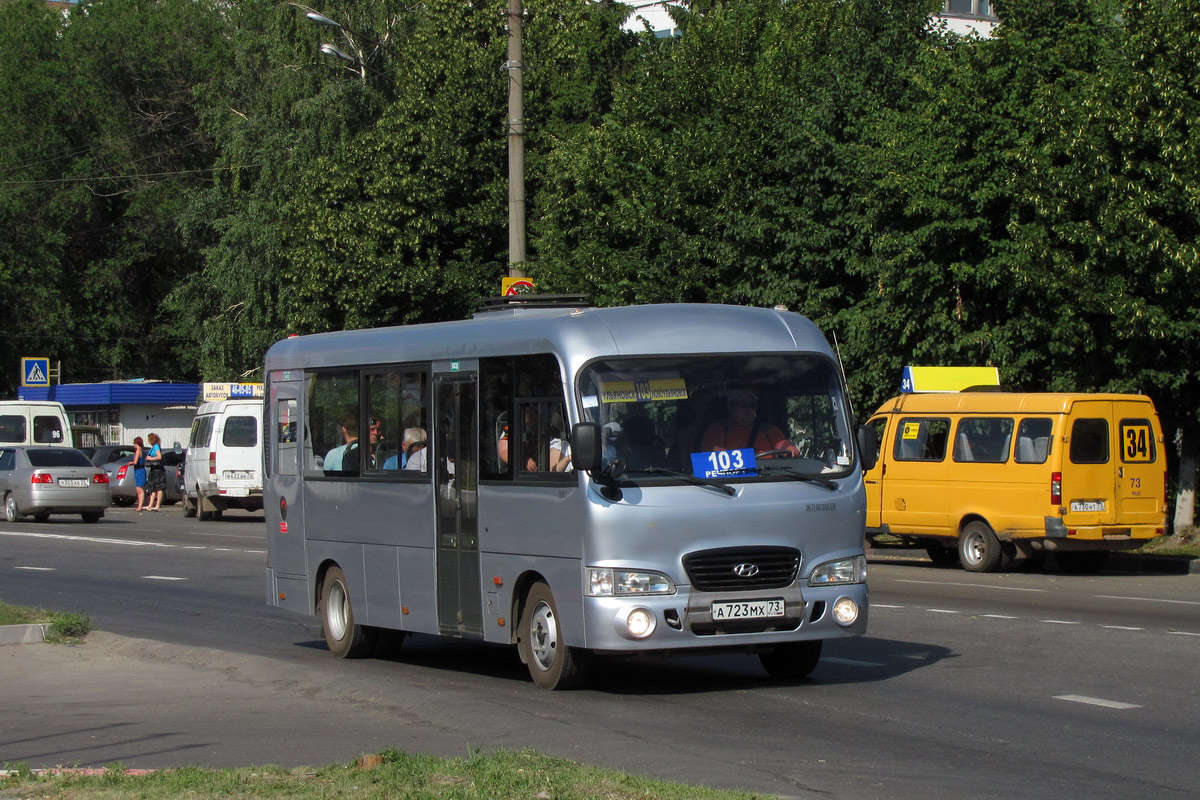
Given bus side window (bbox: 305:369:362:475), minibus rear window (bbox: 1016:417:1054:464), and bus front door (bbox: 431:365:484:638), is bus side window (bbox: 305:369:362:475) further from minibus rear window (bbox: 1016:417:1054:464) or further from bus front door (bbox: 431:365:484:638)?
minibus rear window (bbox: 1016:417:1054:464)

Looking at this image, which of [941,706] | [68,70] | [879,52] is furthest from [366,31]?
[941,706]

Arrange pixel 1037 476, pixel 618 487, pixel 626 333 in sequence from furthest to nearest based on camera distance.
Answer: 1. pixel 1037 476
2. pixel 626 333
3. pixel 618 487

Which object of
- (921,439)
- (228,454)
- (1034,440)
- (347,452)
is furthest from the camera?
(228,454)

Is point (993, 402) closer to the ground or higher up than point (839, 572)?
higher up

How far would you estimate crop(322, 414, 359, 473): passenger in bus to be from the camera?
1284cm

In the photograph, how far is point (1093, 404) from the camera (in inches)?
814

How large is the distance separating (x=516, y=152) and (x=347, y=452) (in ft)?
28.6

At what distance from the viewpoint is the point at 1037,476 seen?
20.7 m

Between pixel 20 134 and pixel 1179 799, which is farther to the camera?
pixel 20 134

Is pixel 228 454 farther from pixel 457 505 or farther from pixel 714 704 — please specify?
pixel 714 704

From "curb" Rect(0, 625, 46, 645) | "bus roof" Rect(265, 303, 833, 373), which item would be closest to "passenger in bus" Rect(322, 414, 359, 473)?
"bus roof" Rect(265, 303, 833, 373)

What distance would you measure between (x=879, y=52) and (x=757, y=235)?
14.2 feet

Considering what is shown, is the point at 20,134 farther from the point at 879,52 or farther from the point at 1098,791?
the point at 1098,791

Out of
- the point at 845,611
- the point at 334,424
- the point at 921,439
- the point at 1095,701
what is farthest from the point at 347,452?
the point at 921,439
